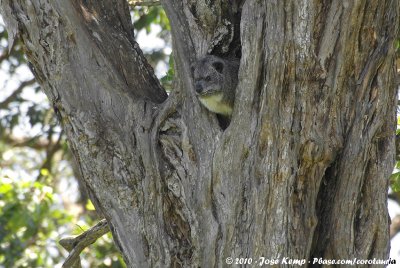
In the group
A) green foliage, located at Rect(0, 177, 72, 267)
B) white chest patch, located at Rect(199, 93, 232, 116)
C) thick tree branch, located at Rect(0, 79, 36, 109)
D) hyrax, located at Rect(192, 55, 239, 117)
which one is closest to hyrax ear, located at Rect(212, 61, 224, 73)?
hyrax, located at Rect(192, 55, 239, 117)

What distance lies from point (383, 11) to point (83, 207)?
773 centimetres

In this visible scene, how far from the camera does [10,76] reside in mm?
11562

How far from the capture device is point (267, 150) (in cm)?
452

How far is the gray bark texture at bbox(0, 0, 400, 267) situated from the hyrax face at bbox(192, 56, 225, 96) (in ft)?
0.28

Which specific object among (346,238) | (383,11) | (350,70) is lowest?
(346,238)

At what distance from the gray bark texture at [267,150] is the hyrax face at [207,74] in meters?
0.08

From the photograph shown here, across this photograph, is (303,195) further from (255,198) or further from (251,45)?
(251,45)

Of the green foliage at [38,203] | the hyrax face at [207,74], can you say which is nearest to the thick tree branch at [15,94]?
the green foliage at [38,203]

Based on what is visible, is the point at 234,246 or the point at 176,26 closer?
the point at 234,246

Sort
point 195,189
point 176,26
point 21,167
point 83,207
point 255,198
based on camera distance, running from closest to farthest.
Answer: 1. point 255,198
2. point 195,189
3. point 176,26
4. point 83,207
5. point 21,167

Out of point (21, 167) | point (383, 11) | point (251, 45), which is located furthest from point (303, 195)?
point (21, 167)

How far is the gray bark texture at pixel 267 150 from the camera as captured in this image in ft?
14.8

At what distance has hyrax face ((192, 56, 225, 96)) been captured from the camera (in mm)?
Answer: 5234

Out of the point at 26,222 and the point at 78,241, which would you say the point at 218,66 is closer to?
the point at 78,241
